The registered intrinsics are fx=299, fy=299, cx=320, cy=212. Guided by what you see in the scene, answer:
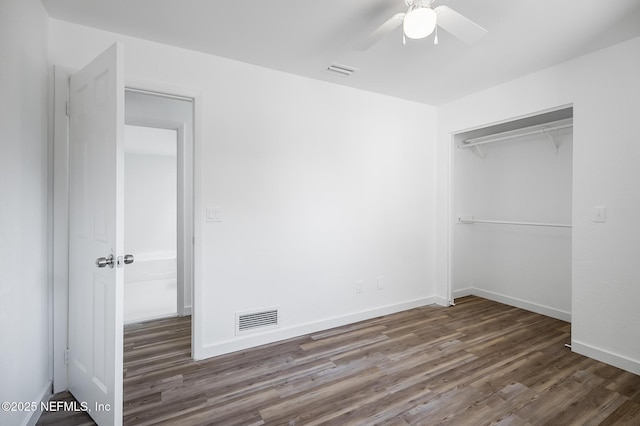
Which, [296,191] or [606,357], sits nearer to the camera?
[606,357]

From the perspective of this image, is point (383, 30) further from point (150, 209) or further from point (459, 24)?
point (150, 209)

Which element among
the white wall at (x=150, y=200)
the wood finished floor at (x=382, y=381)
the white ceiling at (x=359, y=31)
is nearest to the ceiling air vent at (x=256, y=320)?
the wood finished floor at (x=382, y=381)

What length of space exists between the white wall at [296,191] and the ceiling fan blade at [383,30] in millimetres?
1174

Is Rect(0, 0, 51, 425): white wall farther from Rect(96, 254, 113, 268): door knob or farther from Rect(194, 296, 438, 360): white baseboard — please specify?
Rect(194, 296, 438, 360): white baseboard

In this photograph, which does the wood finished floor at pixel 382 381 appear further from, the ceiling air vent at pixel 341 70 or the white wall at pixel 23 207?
the ceiling air vent at pixel 341 70

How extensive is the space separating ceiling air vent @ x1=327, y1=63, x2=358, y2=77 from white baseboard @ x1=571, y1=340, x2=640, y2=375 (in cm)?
317

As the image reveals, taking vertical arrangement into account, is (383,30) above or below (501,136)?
above

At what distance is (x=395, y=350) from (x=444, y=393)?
2.09 ft

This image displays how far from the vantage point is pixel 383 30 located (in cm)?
176

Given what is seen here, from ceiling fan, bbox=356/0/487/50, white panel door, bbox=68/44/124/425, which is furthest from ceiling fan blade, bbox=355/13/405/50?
white panel door, bbox=68/44/124/425

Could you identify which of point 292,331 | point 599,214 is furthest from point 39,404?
point 599,214

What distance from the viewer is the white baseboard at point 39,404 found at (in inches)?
65.4

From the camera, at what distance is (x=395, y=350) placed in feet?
8.73

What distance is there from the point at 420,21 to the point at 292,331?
8.79 ft
